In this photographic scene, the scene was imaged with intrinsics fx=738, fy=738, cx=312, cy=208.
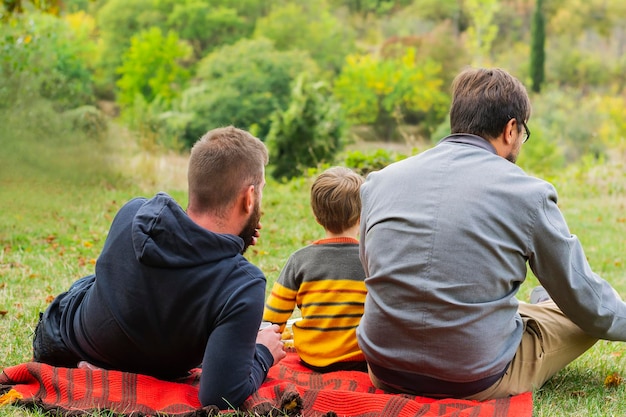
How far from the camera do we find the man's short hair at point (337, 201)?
3.42 m

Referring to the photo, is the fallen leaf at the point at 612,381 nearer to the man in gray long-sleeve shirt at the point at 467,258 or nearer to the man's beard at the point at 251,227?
the man in gray long-sleeve shirt at the point at 467,258

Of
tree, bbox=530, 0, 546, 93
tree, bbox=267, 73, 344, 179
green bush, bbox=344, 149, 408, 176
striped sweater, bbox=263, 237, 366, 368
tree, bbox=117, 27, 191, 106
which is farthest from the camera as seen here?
tree, bbox=530, 0, 546, 93

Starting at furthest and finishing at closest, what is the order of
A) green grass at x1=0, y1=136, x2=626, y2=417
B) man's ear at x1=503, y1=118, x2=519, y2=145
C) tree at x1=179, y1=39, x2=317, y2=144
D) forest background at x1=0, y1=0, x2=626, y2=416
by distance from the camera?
1. tree at x1=179, y1=39, x2=317, y2=144
2. forest background at x1=0, y1=0, x2=626, y2=416
3. green grass at x1=0, y1=136, x2=626, y2=417
4. man's ear at x1=503, y1=118, x2=519, y2=145

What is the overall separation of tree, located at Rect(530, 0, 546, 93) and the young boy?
111 ft

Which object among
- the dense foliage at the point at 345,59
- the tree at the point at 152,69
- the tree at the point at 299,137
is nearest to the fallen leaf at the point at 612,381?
the tree at the point at 299,137

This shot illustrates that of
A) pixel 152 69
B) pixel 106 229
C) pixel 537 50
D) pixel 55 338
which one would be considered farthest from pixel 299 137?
pixel 537 50

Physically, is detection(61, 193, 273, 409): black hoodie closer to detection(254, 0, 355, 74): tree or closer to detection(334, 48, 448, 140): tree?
detection(334, 48, 448, 140): tree

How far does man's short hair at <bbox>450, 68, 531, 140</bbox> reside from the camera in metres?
2.88

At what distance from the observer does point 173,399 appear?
2881 mm

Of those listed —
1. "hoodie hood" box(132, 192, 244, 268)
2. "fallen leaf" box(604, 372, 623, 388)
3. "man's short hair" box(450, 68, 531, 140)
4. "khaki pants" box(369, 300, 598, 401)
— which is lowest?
"fallen leaf" box(604, 372, 623, 388)

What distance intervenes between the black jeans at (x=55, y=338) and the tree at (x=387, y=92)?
30.9 m

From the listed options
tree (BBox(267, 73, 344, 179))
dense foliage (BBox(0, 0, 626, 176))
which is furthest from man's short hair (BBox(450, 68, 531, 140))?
dense foliage (BBox(0, 0, 626, 176))

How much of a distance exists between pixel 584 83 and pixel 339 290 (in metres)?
37.9

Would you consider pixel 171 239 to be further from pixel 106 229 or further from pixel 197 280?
pixel 106 229
